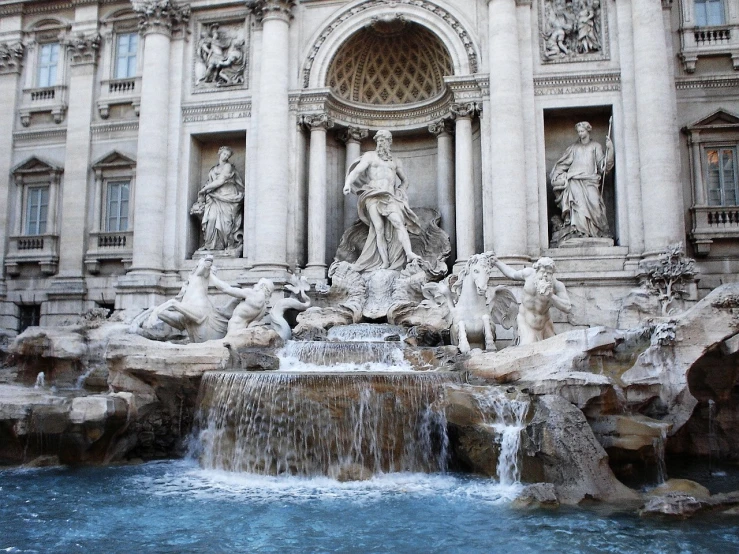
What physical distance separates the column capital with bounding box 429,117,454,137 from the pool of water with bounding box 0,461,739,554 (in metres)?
10.1

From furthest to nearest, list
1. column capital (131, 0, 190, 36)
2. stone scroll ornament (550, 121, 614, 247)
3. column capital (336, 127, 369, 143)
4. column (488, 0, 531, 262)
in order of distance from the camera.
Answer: column capital (336, 127, 369, 143)
column capital (131, 0, 190, 36)
stone scroll ornament (550, 121, 614, 247)
column (488, 0, 531, 262)

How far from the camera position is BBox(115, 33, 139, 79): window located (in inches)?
744

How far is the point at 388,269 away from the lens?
50.5 feet

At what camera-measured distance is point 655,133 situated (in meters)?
14.5

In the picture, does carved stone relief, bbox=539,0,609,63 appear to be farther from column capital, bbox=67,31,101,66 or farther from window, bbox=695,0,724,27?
column capital, bbox=67,31,101,66

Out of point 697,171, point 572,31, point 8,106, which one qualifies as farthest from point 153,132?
point 697,171

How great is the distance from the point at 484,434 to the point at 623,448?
170 cm

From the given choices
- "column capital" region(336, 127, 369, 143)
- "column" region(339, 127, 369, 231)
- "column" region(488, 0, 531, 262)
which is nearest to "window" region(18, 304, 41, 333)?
"column" region(339, 127, 369, 231)

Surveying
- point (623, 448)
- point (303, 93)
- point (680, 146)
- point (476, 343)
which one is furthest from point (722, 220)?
point (303, 93)

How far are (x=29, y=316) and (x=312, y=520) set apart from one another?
14.6 m

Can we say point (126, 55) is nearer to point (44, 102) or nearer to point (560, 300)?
point (44, 102)

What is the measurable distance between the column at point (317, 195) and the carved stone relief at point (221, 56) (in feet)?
7.82

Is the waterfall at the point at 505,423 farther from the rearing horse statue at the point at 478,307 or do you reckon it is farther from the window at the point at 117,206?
the window at the point at 117,206

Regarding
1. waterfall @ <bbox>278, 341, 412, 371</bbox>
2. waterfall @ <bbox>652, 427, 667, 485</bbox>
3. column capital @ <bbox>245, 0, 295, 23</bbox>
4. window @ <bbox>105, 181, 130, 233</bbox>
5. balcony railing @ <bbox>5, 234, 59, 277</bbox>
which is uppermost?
column capital @ <bbox>245, 0, 295, 23</bbox>
